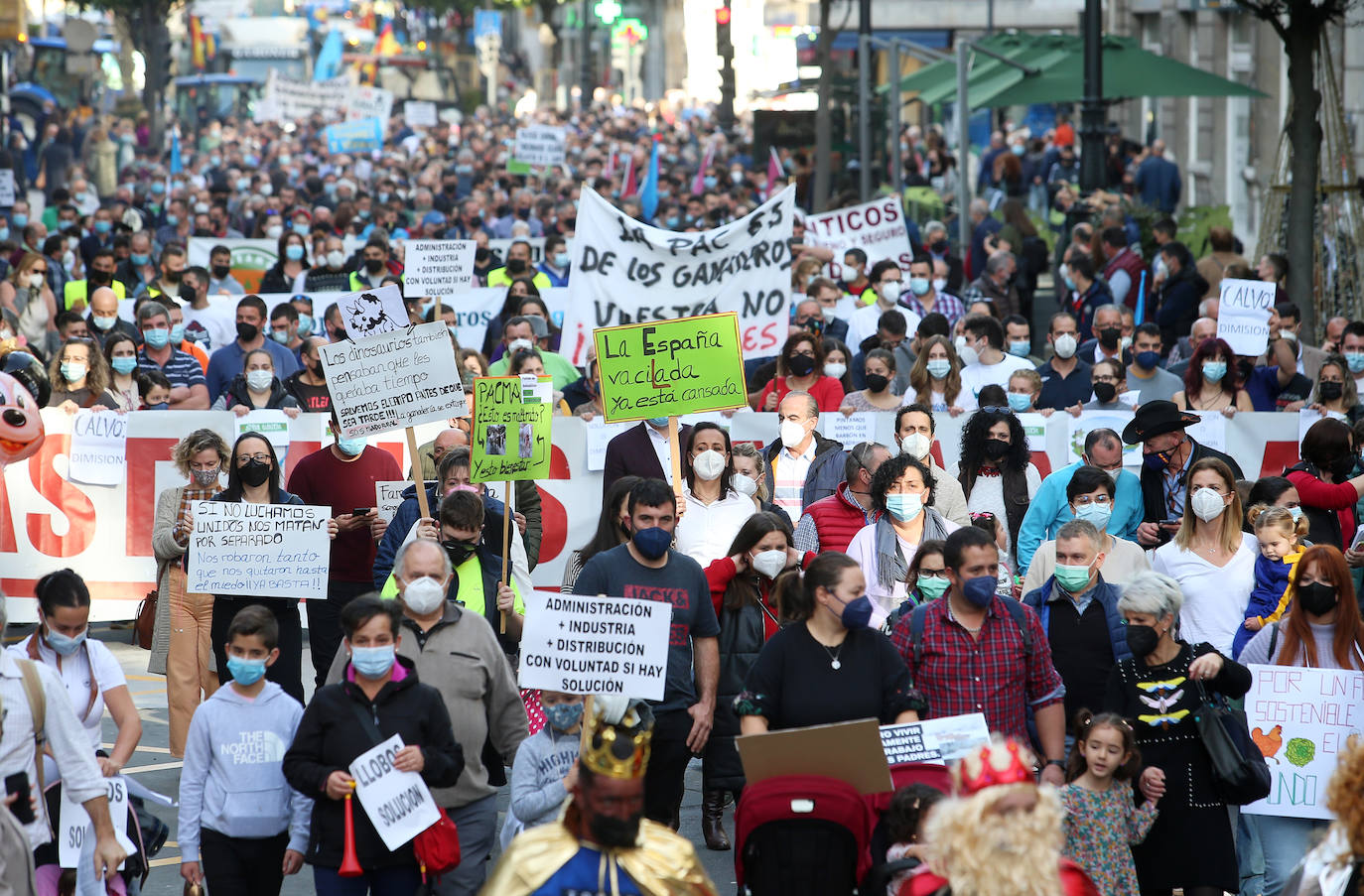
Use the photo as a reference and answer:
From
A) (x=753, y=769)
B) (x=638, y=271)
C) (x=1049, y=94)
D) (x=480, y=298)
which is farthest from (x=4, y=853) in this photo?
(x=1049, y=94)

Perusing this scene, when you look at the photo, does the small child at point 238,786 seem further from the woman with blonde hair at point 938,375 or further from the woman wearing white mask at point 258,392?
the woman with blonde hair at point 938,375

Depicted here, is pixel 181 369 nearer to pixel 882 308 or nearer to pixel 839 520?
pixel 882 308

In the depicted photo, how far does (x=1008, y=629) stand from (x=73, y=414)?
6942mm

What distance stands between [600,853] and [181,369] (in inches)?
340

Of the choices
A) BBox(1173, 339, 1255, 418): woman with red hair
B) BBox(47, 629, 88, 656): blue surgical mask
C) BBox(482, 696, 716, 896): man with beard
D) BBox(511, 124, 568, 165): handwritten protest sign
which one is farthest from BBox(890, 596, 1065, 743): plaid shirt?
BBox(511, 124, 568, 165): handwritten protest sign

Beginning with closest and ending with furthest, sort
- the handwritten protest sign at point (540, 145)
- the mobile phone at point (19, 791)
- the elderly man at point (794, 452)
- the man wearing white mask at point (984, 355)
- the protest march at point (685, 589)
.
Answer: the mobile phone at point (19, 791) → the protest march at point (685, 589) → the elderly man at point (794, 452) → the man wearing white mask at point (984, 355) → the handwritten protest sign at point (540, 145)

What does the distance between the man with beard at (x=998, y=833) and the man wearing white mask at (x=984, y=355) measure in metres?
7.36

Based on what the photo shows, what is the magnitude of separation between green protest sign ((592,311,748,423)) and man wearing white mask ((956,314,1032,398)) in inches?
110

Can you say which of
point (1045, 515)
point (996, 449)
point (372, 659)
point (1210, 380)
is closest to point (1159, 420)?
point (996, 449)

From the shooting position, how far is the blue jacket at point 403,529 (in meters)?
7.98

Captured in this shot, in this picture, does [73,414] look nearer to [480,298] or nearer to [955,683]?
[480,298]

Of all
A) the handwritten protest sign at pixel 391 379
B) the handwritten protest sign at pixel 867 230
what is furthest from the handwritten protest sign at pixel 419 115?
the handwritten protest sign at pixel 391 379

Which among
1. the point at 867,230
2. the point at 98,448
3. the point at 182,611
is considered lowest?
the point at 182,611

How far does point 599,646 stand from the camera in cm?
631
